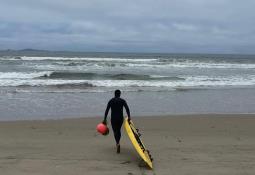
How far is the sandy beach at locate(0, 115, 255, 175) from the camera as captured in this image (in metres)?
7.33

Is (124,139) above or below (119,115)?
below

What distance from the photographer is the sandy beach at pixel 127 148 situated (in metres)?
7.33

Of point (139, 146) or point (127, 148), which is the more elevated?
point (139, 146)

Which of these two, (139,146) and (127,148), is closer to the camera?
(139,146)

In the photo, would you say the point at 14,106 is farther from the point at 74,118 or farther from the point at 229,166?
the point at 229,166

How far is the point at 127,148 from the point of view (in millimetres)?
9062

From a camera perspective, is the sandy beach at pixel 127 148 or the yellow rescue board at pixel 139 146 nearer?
the sandy beach at pixel 127 148

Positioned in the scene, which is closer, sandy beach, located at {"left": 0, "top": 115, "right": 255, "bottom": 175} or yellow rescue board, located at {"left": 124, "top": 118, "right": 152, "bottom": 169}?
sandy beach, located at {"left": 0, "top": 115, "right": 255, "bottom": 175}

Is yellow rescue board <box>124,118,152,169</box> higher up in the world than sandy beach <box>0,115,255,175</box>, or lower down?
higher up

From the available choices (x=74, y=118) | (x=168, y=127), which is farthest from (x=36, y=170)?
(x=74, y=118)

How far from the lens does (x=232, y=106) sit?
671 inches

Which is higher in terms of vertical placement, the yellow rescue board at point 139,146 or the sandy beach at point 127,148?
the yellow rescue board at point 139,146

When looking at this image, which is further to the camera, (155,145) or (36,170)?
(155,145)

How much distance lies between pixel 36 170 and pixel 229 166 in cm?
345
